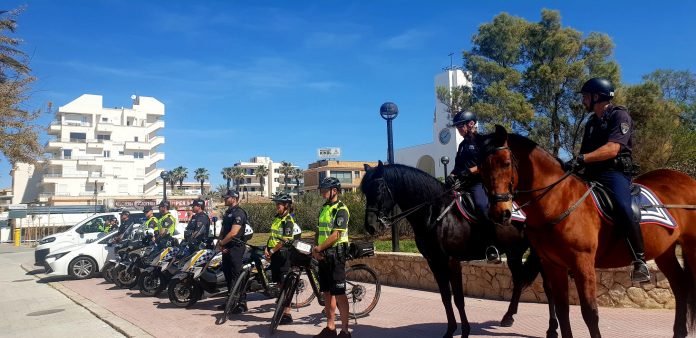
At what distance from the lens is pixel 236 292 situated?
8.18m

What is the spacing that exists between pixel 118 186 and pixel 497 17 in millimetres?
64063

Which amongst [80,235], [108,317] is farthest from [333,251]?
[80,235]

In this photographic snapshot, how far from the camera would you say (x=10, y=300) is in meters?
11.9

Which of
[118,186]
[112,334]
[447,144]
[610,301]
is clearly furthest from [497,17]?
[118,186]

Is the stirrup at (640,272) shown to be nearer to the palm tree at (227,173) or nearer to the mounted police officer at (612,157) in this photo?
the mounted police officer at (612,157)

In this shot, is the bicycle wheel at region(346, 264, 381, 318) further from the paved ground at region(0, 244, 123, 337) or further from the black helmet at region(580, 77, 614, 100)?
the black helmet at region(580, 77, 614, 100)

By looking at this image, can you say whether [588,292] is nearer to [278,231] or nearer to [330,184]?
[330,184]

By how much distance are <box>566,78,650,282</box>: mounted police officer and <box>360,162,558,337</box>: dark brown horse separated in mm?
1723

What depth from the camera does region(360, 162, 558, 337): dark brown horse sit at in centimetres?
602

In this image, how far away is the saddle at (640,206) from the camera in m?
4.52

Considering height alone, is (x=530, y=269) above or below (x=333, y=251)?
below

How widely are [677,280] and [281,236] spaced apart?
5.33 metres

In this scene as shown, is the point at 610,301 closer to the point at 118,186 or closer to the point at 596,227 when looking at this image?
the point at 596,227

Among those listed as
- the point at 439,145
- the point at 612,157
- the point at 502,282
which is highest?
the point at 439,145
